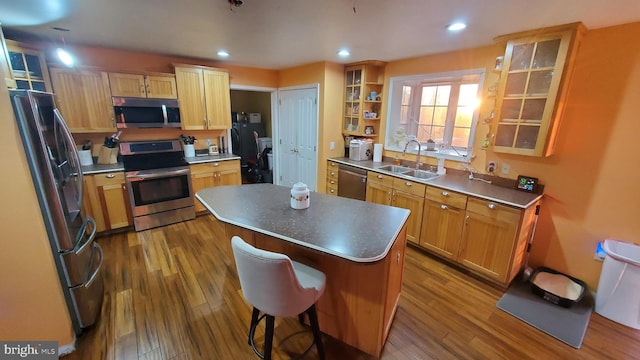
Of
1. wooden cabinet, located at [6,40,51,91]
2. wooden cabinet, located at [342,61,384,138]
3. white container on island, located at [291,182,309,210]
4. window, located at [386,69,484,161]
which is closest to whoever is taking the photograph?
white container on island, located at [291,182,309,210]

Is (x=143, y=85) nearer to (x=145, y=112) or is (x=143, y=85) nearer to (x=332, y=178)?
(x=145, y=112)

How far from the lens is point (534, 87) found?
2.32 meters

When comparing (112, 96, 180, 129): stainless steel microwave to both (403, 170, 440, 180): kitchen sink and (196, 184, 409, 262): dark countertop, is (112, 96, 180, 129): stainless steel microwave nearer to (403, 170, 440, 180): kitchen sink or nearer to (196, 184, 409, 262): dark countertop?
(196, 184, 409, 262): dark countertop

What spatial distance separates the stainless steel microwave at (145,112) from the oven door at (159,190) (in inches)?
26.1

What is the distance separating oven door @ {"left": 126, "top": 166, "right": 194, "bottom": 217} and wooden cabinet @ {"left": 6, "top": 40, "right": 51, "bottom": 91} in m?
1.27

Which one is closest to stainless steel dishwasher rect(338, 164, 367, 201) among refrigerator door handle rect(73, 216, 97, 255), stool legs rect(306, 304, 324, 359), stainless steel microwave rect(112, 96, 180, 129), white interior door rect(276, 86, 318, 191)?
white interior door rect(276, 86, 318, 191)

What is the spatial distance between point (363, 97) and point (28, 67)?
3.92 m

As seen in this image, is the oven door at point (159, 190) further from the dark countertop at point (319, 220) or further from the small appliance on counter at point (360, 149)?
the small appliance on counter at point (360, 149)

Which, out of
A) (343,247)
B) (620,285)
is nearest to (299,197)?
(343,247)

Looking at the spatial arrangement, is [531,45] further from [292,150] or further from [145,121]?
[145,121]

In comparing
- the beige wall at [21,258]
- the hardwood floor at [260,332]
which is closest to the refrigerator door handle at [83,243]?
the beige wall at [21,258]

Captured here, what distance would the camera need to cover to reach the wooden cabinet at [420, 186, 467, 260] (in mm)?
2666

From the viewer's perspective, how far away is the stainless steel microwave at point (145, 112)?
3.33m

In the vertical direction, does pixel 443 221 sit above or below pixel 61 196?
below
